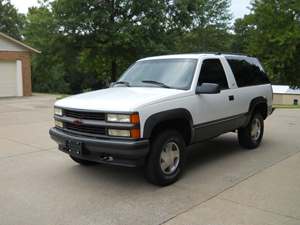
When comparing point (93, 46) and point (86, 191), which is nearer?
point (86, 191)

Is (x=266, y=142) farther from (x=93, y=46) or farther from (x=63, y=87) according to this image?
(x=63, y=87)

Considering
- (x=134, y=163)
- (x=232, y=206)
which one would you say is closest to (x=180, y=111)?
(x=134, y=163)

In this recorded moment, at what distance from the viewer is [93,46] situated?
22781 mm

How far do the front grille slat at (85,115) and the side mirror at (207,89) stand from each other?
171 centimetres

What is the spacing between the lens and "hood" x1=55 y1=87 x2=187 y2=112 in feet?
16.3

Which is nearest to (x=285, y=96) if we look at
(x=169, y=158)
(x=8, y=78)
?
(x=8, y=78)

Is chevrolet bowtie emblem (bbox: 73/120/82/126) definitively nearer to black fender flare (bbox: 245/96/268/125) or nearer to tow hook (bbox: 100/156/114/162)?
tow hook (bbox: 100/156/114/162)

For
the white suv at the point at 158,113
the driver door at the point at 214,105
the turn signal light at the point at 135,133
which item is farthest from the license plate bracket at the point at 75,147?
the driver door at the point at 214,105

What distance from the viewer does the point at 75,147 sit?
207 inches

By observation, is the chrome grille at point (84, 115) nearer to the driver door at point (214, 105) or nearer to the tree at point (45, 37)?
the driver door at point (214, 105)

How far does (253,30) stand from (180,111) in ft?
10.3

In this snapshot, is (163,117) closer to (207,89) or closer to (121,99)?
(121,99)

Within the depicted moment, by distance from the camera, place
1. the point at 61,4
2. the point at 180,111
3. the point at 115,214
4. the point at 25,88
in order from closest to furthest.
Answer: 1. the point at 115,214
2. the point at 180,111
3. the point at 61,4
4. the point at 25,88

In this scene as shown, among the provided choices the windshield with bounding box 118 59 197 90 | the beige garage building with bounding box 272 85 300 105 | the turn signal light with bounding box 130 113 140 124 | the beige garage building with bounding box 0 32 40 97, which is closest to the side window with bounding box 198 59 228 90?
the windshield with bounding box 118 59 197 90
